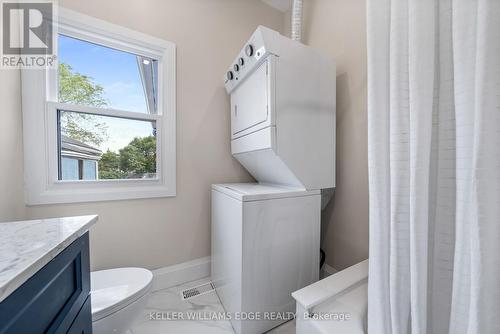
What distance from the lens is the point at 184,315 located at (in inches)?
58.6

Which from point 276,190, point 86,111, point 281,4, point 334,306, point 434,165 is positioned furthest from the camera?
point 281,4

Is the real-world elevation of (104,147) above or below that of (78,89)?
below

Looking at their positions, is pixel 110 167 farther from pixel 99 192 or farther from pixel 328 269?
pixel 328 269

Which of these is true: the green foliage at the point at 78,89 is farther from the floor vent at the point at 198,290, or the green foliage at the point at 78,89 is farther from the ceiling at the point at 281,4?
the ceiling at the point at 281,4

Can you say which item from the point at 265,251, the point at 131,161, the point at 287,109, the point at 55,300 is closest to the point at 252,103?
the point at 287,109

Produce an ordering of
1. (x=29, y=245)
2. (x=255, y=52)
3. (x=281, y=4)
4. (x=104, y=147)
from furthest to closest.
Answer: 1. (x=281, y=4)
2. (x=104, y=147)
3. (x=255, y=52)
4. (x=29, y=245)

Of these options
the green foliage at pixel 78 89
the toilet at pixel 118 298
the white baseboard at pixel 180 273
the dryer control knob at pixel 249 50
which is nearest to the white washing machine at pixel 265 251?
the white baseboard at pixel 180 273

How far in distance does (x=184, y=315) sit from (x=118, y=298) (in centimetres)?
59

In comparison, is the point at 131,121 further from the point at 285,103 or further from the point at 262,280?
the point at 262,280

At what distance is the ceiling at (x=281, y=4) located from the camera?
2.20 metres

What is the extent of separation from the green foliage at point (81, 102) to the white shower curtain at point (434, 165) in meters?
1.90

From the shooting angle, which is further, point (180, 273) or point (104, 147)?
point (180, 273)

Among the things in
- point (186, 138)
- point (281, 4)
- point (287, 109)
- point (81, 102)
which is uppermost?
point (281, 4)

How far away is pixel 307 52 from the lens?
4.75 ft
